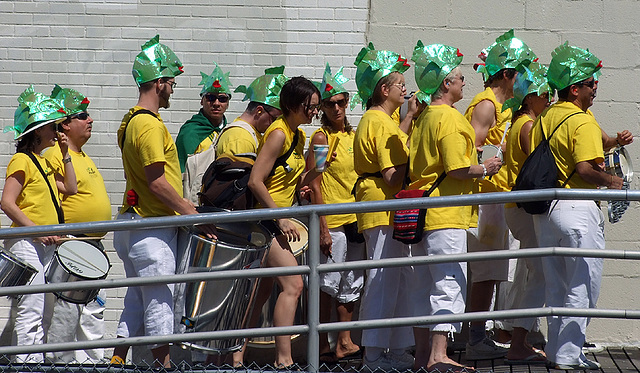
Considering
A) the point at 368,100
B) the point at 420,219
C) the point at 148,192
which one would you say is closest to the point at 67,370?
the point at 148,192

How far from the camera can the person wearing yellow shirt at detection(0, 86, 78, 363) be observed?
5.52m

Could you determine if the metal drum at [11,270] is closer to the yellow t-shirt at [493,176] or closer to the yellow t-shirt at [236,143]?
the yellow t-shirt at [236,143]

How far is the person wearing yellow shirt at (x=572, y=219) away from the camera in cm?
485

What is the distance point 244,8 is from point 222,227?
9.67 feet

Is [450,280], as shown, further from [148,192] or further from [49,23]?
[49,23]

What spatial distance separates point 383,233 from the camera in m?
5.41

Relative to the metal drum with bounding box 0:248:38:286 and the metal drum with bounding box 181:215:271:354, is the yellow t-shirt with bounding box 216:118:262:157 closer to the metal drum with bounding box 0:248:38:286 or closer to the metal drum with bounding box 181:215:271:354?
the metal drum with bounding box 181:215:271:354

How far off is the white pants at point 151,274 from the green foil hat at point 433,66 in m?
1.67

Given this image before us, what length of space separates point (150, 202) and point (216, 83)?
1976mm

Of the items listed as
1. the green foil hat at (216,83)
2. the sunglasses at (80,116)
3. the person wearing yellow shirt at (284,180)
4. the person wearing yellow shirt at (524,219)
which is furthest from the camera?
the green foil hat at (216,83)

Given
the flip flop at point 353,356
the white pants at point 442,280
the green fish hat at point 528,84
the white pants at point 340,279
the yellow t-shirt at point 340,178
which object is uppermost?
the green fish hat at point 528,84

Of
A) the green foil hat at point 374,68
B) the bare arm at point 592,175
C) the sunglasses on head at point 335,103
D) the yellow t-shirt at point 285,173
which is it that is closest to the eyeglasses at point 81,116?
the yellow t-shirt at point 285,173

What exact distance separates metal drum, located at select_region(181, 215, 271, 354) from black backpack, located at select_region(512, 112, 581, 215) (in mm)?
1507

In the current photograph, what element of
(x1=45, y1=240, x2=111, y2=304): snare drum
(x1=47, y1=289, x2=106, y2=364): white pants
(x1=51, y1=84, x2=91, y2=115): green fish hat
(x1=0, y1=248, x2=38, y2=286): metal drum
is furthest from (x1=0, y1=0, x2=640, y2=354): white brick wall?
(x1=0, y1=248, x2=38, y2=286): metal drum
